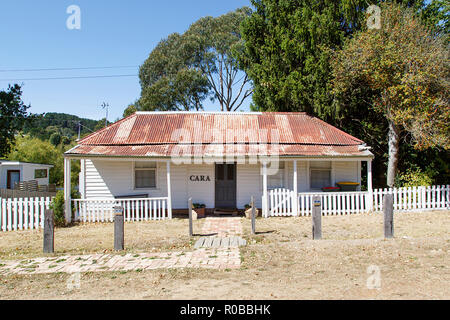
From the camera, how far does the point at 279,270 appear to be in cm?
634

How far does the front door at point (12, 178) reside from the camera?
2750 cm

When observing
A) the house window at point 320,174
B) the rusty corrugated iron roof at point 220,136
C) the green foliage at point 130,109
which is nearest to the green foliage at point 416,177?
the rusty corrugated iron roof at point 220,136

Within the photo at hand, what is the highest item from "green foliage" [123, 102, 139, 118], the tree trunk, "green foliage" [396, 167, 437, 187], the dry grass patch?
"green foliage" [123, 102, 139, 118]

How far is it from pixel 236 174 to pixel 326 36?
962cm

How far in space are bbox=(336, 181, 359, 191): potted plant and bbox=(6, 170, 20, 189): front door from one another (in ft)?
88.4

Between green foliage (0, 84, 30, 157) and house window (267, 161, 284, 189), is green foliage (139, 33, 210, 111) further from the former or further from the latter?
house window (267, 161, 284, 189)

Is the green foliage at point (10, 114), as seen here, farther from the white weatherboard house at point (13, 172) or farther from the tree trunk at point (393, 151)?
the tree trunk at point (393, 151)

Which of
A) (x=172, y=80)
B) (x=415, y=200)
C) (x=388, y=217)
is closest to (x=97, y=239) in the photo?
(x=388, y=217)

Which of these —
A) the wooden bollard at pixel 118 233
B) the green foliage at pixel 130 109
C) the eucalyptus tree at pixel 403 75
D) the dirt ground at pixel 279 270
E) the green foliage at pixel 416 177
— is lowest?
the dirt ground at pixel 279 270

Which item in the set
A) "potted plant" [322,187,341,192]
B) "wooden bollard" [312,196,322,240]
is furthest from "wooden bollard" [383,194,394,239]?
"potted plant" [322,187,341,192]

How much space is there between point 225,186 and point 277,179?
2.48 meters

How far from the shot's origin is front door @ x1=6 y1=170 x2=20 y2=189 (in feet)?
90.2

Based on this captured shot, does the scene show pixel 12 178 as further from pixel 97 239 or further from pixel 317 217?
pixel 317 217

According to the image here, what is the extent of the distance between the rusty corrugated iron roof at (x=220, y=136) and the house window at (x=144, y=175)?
997 millimetres
